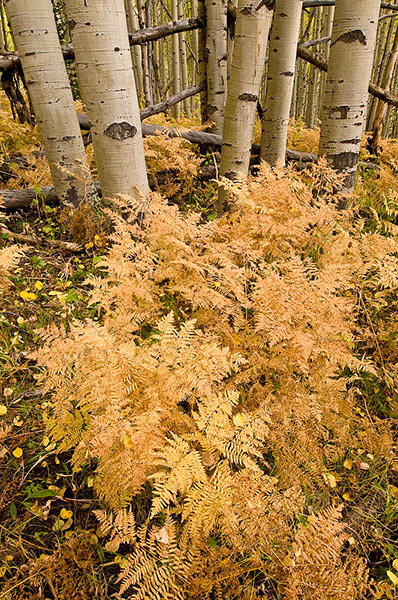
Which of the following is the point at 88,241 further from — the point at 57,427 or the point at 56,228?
the point at 57,427

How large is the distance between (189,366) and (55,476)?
953 mm

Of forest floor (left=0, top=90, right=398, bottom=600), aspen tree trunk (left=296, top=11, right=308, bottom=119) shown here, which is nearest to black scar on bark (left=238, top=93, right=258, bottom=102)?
forest floor (left=0, top=90, right=398, bottom=600)

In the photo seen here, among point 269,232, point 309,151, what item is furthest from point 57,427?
point 309,151

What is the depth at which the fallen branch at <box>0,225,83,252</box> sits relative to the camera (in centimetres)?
341

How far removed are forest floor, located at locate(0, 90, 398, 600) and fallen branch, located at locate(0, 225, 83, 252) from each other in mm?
44

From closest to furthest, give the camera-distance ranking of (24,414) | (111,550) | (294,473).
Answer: (111,550) → (294,473) → (24,414)

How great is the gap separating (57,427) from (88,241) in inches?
84.1

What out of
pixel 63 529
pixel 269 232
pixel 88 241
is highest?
pixel 269 232

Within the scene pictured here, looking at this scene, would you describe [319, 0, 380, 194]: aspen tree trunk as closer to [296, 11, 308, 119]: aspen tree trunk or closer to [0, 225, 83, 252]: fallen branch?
[0, 225, 83, 252]: fallen branch

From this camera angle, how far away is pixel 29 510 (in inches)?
65.8

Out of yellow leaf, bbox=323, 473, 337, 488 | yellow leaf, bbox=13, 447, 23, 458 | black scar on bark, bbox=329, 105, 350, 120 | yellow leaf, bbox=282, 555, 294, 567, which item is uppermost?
black scar on bark, bbox=329, 105, 350, 120

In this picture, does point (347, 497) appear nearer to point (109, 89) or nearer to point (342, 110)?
point (109, 89)

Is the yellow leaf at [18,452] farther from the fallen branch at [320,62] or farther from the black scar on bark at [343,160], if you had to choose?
the fallen branch at [320,62]

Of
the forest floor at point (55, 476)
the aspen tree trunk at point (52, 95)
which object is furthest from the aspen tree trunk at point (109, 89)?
the forest floor at point (55, 476)
